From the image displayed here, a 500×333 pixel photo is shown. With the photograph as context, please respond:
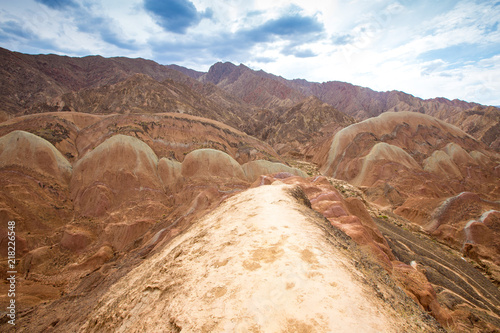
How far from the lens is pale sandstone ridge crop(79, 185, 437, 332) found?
3.34m

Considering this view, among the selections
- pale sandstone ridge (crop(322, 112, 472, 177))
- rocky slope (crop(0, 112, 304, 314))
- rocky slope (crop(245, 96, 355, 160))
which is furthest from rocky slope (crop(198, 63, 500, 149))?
rocky slope (crop(0, 112, 304, 314))

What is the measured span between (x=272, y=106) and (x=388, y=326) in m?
109

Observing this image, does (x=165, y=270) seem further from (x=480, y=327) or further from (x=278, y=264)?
(x=480, y=327)

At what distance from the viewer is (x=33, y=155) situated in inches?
811

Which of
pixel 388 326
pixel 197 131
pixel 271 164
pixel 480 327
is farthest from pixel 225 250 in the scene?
pixel 197 131

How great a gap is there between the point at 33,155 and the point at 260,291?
86.0 ft

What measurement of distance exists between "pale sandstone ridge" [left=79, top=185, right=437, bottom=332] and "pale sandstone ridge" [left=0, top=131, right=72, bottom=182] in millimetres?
20686

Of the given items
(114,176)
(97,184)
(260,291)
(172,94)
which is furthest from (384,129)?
(260,291)

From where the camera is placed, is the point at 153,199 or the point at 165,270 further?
the point at 153,199

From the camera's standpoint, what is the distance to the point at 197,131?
31953 millimetres

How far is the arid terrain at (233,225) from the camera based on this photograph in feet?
13.2

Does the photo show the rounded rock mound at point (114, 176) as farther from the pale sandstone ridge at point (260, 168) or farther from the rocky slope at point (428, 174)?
the rocky slope at point (428, 174)

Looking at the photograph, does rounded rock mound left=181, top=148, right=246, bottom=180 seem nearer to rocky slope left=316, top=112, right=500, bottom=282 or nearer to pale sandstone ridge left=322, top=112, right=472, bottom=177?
rocky slope left=316, top=112, right=500, bottom=282

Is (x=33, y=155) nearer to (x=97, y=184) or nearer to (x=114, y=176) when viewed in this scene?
(x=97, y=184)
